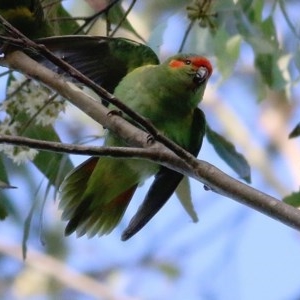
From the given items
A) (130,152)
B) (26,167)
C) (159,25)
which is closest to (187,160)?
(130,152)

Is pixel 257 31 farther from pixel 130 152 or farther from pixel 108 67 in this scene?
pixel 130 152

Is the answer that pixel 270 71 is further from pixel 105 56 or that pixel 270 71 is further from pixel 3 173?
pixel 3 173

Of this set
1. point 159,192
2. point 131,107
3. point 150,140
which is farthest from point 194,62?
point 150,140

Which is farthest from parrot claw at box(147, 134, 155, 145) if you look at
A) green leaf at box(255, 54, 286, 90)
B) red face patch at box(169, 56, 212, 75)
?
green leaf at box(255, 54, 286, 90)

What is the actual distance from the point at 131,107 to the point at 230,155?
0.74 feet

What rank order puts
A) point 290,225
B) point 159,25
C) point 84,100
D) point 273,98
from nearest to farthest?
point 290,225, point 84,100, point 159,25, point 273,98

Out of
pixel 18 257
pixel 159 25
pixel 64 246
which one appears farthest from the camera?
pixel 64 246

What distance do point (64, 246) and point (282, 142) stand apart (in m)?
1.42

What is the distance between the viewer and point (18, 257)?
439cm

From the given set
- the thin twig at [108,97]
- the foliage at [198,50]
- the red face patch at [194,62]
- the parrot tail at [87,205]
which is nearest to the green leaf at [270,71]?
the foliage at [198,50]

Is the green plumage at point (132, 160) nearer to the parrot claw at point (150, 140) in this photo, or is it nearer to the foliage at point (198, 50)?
the foliage at point (198, 50)

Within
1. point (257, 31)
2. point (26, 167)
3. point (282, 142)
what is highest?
point (257, 31)

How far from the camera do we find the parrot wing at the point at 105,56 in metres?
1.61

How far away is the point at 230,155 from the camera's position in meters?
1.72
